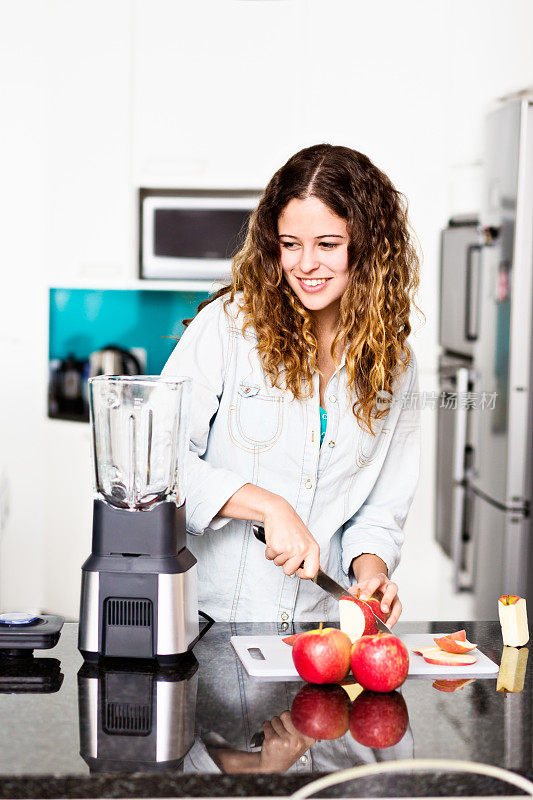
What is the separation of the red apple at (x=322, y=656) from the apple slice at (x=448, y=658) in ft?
0.49

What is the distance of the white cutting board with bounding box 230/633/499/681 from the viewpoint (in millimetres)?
1197

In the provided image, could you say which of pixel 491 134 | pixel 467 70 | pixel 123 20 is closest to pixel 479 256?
pixel 491 134

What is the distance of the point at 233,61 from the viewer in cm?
321

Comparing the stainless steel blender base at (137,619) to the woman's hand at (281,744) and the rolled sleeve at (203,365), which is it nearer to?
the woman's hand at (281,744)

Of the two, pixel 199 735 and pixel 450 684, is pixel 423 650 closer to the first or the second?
pixel 450 684

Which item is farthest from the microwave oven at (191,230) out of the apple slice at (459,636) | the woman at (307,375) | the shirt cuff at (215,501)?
the apple slice at (459,636)

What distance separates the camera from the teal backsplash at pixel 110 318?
11.6 feet

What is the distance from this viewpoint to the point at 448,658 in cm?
124

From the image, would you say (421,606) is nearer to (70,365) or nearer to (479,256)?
(479,256)

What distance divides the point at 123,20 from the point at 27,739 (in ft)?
8.95

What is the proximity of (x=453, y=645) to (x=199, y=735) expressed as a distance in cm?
40

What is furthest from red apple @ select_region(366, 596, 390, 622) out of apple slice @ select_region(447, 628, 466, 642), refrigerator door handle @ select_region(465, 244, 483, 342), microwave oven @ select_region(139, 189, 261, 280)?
microwave oven @ select_region(139, 189, 261, 280)

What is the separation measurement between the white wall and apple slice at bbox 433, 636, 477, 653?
6.57 feet

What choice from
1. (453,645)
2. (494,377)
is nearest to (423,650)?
(453,645)
